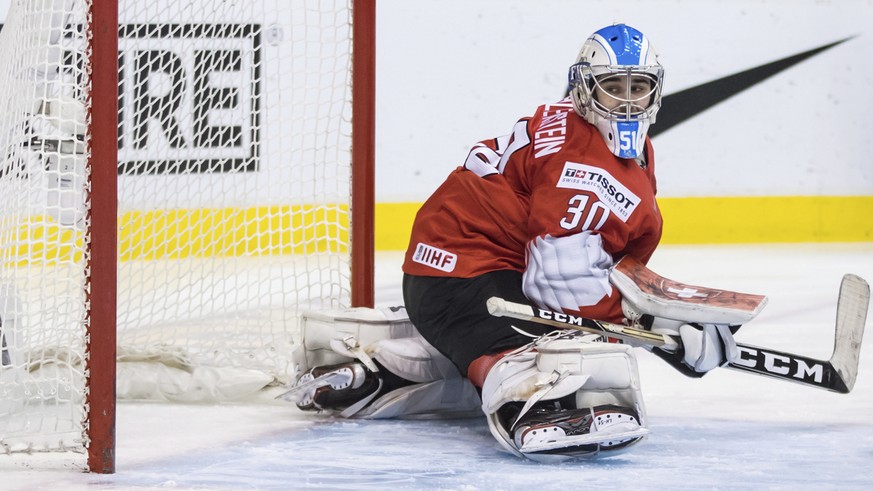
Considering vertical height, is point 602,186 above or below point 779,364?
above

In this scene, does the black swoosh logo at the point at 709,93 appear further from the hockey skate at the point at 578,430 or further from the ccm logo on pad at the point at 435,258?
the hockey skate at the point at 578,430

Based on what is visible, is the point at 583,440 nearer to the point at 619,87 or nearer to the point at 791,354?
the point at 791,354

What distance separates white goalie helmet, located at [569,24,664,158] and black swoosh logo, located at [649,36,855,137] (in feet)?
11.6

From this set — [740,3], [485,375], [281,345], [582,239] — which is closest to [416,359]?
[485,375]

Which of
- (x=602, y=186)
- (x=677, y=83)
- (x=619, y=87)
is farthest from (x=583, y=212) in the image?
(x=677, y=83)

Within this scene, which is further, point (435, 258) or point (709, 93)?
point (709, 93)

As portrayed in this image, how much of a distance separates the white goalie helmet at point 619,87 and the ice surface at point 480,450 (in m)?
0.57

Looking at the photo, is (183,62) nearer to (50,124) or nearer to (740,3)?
(50,124)

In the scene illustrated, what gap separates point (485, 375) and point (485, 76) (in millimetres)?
3610

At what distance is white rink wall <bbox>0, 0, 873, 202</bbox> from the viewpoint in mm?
5750

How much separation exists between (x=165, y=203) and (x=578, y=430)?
177cm

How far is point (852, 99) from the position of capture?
618 centimetres

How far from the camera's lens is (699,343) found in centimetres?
229

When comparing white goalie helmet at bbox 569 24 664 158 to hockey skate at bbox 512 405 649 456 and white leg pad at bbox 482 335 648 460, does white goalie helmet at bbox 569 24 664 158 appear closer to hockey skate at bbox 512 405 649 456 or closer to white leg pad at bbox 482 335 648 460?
white leg pad at bbox 482 335 648 460
